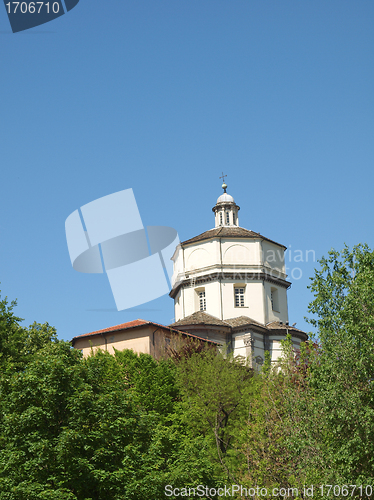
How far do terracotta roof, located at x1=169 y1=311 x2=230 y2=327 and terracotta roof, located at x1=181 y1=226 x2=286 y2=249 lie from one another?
6661 millimetres

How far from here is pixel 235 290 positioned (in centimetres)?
5284

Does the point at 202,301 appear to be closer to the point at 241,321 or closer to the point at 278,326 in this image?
the point at 241,321

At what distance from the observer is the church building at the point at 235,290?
48.9 meters

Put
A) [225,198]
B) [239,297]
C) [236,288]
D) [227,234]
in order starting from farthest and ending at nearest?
[225,198] → [227,234] → [236,288] → [239,297]

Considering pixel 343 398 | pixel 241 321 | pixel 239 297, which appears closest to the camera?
pixel 343 398

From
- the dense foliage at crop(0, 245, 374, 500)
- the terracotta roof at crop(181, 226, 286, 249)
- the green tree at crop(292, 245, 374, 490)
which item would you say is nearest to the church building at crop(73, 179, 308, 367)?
the terracotta roof at crop(181, 226, 286, 249)

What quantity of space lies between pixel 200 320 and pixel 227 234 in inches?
333

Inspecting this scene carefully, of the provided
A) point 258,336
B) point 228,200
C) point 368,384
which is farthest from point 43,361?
point 228,200

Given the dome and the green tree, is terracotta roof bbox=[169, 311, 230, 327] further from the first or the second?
the green tree

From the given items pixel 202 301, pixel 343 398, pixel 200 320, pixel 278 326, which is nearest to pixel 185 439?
pixel 343 398

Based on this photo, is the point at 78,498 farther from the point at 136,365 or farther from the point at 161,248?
the point at 161,248

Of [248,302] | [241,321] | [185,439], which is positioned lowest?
[185,439]

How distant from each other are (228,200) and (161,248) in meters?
10.9

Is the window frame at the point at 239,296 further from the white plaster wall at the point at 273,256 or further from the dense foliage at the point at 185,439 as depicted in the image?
the dense foliage at the point at 185,439
